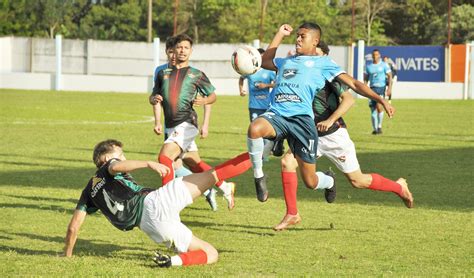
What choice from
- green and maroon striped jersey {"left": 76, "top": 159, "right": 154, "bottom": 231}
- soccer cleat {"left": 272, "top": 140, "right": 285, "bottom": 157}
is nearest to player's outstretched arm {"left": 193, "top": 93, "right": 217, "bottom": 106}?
soccer cleat {"left": 272, "top": 140, "right": 285, "bottom": 157}

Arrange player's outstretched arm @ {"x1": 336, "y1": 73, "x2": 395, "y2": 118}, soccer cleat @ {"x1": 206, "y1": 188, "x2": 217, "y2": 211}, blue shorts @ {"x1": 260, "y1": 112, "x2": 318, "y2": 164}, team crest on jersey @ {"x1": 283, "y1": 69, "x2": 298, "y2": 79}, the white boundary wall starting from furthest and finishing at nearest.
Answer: the white boundary wall → soccer cleat @ {"x1": 206, "y1": 188, "x2": 217, "y2": 211} → player's outstretched arm @ {"x1": 336, "y1": 73, "x2": 395, "y2": 118} → team crest on jersey @ {"x1": 283, "y1": 69, "x2": 298, "y2": 79} → blue shorts @ {"x1": 260, "y1": 112, "x2": 318, "y2": 164}

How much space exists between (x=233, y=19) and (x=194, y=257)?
67.0 meters

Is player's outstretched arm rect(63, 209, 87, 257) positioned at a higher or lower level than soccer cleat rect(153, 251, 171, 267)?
higher

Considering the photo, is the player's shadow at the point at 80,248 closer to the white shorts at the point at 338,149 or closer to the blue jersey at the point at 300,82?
the blue jersey at the point at 300,82

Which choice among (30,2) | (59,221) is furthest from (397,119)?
(30,2)

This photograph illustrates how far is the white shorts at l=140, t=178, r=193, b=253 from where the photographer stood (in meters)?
8.18

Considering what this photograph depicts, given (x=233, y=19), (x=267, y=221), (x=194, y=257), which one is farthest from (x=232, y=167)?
(x=233, y=19)

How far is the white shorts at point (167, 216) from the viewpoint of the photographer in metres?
8.18

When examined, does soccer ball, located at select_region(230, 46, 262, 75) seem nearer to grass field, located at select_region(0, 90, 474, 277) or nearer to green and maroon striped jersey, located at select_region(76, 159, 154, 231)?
grass field, located at select_region(0, 90, 474, 277)

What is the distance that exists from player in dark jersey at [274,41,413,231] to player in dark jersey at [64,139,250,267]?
7.02ft

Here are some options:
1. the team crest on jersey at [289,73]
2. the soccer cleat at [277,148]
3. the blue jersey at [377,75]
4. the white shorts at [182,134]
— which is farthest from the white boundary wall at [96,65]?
the team crest on jersey at [289,73]

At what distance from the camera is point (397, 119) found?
32.2m

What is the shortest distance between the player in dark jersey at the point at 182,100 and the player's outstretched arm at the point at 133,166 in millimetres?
3416

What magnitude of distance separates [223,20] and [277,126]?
6640 cm
